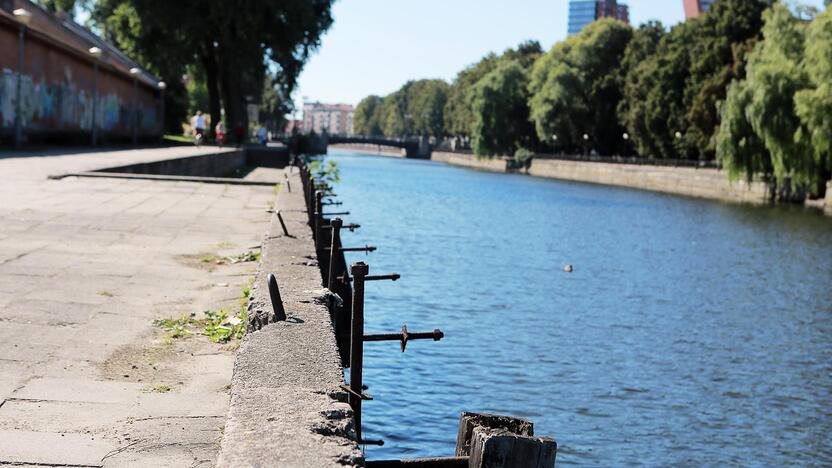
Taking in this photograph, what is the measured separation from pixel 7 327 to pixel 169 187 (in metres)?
12.8

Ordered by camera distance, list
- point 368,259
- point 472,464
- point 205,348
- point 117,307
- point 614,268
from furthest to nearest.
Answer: point 614,268
point 368,259
point 117,307
point 205,348
point 472,464

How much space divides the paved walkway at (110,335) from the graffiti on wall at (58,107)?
16.8 m

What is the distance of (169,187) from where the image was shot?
60.7 feet

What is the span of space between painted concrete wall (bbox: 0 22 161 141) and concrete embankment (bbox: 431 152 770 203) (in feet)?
97.1

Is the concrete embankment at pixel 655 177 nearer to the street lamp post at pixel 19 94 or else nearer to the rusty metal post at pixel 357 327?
the street lamp post at pixel 19 94

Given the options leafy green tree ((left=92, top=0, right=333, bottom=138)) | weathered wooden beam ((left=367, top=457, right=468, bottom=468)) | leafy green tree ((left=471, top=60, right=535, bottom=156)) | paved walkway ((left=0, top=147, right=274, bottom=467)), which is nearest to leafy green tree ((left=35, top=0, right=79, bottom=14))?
leafy green tree ((left=92, top=0, right=333, bottom=138))

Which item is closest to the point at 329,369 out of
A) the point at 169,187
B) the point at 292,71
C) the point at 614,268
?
the point at 169,187

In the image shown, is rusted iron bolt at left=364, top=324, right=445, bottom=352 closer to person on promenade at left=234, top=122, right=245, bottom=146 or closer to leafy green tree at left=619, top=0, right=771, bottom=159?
person on promenade at left=234, top=122, right=245, bottom=146

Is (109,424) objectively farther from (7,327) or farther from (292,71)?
(292,71)

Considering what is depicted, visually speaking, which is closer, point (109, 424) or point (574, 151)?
point (109, 424)

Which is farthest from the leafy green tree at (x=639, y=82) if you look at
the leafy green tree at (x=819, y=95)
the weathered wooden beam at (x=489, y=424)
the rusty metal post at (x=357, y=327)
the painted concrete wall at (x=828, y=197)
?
the weathered wooden beam at (x=489, y=424)

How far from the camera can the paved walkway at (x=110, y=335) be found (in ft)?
13.4

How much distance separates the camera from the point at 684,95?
7025 centimetres

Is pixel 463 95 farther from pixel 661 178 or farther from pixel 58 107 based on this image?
pixel 58 107
